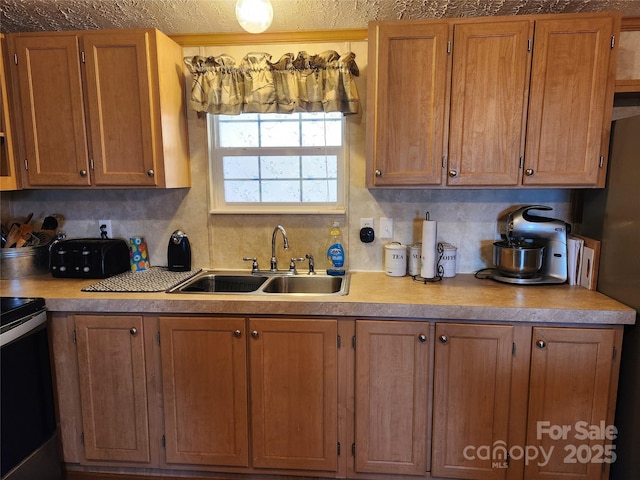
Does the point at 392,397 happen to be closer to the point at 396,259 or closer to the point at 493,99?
the point at 396,259

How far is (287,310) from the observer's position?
5.79 feet

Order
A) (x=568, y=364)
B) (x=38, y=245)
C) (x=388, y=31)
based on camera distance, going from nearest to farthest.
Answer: (x=568, y=364) → (x=388, y=31) → (x=38, y=245)

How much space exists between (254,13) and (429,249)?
4.35ft

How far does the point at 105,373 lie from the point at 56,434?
403 mm

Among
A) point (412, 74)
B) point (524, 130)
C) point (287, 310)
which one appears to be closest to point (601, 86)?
point (524, 130)

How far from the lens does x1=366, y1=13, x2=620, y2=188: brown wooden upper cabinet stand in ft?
5.89

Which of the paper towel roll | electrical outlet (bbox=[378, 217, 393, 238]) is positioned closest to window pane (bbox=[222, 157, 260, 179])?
electrical outlet (bbox=[378, 217, 393, 238])

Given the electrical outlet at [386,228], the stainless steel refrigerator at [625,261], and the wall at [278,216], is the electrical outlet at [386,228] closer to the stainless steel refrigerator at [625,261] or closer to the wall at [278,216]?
the wall at [278,216]

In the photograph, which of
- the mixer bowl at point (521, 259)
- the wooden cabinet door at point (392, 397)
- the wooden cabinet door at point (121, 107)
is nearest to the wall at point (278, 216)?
the mixer bowl at point (521, 259)

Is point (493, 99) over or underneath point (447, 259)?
over

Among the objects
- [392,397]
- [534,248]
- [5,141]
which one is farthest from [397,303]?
[5,141]

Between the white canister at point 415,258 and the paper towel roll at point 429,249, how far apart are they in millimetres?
77

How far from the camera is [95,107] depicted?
79.0 inches

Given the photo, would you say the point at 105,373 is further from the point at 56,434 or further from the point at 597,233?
the point at 597,233
